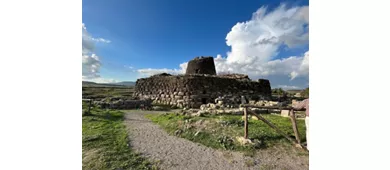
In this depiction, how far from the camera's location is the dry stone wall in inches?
547

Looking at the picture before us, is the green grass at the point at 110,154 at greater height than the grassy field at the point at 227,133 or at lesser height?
lesser

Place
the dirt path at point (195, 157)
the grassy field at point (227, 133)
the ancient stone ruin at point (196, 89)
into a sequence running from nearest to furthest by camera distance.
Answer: the dirt path at point (195, 157), the grassy field at point (227, 133), the ancient stone ruin at point (196, 89)

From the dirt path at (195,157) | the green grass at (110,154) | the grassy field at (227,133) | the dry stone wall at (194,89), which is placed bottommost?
the dirt path at (195,157)

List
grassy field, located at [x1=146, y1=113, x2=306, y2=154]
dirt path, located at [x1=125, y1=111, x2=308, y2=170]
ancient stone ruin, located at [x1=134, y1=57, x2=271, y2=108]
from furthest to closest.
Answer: ancient stone ruin, located at [x1=134, y1=57, x2=271, y2=108]
grassy field, located at [x1=146, y1=113, x2=306, y2=154]
dirt path, located at [x1=125, y1=111, x2=308, y2=170]

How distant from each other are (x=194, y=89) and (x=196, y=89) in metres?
0.16

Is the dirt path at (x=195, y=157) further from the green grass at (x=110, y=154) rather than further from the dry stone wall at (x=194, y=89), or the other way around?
the dry stone wall at (x=194, y=89)

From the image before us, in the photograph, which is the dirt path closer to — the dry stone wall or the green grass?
the green grass

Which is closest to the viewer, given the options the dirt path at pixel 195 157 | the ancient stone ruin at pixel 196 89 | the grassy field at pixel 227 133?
the dirt path at pixel 195 157

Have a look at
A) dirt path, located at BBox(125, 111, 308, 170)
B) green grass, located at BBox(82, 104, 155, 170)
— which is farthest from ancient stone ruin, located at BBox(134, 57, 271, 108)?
green grass, located at BBox(82, 104, 155, 170)

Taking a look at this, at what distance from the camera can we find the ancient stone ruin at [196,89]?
1388 centimetres

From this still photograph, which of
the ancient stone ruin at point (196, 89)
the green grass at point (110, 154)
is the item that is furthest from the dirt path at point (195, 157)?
the ancient stone ruin at point (196, 89)

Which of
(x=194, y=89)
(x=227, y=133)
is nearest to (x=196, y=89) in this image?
(x=194, y=89)
